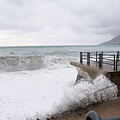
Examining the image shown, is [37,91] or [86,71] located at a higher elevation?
[86,71]

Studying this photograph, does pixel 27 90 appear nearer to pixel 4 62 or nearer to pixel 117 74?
pixel 117 74

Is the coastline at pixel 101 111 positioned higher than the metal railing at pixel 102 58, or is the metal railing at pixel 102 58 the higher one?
the metal railing at pixel 102 58

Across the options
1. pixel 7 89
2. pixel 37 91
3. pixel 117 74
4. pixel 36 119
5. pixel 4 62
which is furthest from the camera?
pixel 4 62

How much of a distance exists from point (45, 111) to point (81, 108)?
4.27ft

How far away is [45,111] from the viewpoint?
4.26m

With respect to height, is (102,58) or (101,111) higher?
(102,58)

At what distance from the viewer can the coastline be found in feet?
12.8

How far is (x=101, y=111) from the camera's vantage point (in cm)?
417

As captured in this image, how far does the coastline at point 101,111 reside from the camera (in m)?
3.90

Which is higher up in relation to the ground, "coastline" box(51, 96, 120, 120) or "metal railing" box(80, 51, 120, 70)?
"metal railing" box(80, 51, 120, 70)

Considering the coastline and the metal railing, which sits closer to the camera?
the coastline

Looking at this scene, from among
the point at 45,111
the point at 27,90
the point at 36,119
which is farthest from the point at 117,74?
the point at 27,90

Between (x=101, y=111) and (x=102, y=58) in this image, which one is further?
(x=102, y=58)

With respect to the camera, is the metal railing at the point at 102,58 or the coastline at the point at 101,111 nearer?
the coastline at the point at 101,111
